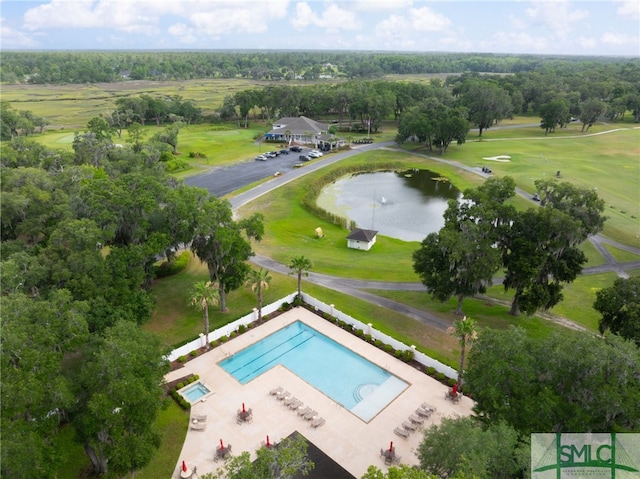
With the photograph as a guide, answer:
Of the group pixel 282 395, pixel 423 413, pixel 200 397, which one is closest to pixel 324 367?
pixel 282 395

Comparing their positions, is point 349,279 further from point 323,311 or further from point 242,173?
point 242,173

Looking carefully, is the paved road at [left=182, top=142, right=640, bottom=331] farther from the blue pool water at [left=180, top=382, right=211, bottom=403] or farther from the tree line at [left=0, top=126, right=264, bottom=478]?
the blue pool water at [left=180, top=382, right=211, bottom=403]

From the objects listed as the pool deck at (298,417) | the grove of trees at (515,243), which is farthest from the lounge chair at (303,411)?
the grove of trees at (515,243)

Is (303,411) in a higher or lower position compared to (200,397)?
higher

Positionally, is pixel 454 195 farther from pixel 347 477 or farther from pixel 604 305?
pixel 347 477

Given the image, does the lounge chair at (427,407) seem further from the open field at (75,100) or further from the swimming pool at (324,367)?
the open field at (75,100)

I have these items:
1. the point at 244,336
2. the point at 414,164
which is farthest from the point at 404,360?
the point at 414,164
